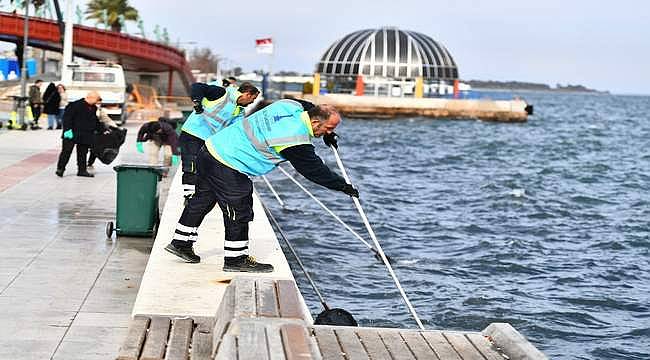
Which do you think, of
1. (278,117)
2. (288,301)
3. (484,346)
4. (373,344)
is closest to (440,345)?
A: (484,346)

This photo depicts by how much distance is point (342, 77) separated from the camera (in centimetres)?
11012

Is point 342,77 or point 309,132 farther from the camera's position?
point 342,77

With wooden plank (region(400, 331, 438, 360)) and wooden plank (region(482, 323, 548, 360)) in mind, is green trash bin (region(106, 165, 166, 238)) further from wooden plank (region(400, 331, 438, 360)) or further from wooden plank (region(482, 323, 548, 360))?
wooden plank (region(482, 323, 548, 360))

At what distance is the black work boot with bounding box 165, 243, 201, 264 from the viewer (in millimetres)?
10297

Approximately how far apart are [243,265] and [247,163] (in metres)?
1.01

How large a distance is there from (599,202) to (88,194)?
50.8 feet

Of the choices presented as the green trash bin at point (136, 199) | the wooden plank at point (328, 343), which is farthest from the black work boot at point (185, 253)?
the wooden plank at point (328, 343)

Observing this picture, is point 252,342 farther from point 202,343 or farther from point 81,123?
point 81,123

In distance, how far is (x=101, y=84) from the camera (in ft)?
122

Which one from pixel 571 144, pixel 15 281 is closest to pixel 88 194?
pixel 15 281

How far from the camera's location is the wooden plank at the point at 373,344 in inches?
269

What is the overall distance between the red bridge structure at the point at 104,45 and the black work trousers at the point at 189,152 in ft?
142

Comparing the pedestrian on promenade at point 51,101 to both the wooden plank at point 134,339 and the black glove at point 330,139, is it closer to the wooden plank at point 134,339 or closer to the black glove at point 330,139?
the black glove at point 330,139

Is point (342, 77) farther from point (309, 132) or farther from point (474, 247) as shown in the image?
point (309, 132)
